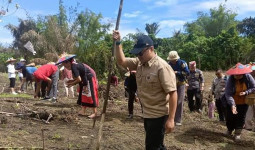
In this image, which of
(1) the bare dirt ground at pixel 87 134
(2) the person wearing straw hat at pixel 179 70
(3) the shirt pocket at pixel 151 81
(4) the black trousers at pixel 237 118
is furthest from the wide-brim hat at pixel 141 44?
(4) the black trousers at pixel 237 118

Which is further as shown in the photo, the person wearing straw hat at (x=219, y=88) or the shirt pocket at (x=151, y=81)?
the person wearing straw hat at (x=219, y=88)

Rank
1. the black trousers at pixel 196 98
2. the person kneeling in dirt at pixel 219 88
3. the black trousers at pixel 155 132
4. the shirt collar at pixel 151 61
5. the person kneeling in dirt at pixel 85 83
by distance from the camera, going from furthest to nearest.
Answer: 1. the black trousers at pixel 196 98
2. the person kneeling in dirt at pixel 219 88
3. the person kneeling in dirt at pixel 85 83
4. the black trousers at pixel 155 132
5. the shirt collar at pixel 151 61

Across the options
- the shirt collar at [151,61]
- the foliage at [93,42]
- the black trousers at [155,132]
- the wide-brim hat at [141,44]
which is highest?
the foliage at [93,42]

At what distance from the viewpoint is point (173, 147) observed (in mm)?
5418

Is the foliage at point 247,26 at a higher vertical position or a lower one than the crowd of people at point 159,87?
higher

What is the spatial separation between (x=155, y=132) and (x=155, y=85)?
0.58 meters

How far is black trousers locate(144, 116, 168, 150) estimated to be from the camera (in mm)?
3729

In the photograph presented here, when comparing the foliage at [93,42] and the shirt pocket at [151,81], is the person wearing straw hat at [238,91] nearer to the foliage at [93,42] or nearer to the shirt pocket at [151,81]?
the shirt pocket at [151,81]

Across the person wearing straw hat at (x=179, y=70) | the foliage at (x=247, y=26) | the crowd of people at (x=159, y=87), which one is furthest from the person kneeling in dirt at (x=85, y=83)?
the foliage at (x=247, y=26)

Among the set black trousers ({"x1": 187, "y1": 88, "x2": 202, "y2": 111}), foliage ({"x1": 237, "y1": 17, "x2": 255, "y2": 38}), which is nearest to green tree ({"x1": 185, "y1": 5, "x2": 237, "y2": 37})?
foliage ({"x1": 237, "y1": 17, "x2": 255, "y2": 38})

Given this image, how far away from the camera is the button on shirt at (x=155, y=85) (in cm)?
351

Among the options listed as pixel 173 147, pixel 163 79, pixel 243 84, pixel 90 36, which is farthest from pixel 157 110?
pixel 90 36

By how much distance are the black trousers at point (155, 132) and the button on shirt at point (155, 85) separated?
0.22ft

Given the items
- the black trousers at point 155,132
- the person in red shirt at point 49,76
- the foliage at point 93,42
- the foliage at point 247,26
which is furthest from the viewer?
the foliage at point 247,26
